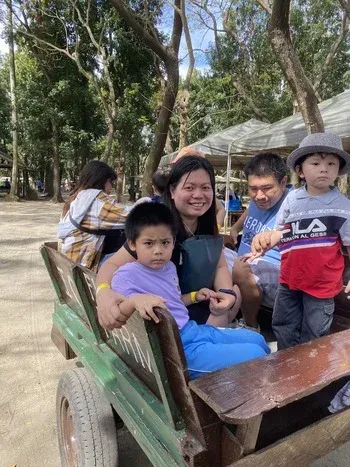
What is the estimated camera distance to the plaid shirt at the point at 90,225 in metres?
3.13

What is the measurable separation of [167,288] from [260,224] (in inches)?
57.7

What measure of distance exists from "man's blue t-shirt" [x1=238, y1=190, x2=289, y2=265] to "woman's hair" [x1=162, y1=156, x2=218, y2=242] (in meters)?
0.69

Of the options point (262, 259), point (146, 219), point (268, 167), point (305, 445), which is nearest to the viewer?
point (305, 445)

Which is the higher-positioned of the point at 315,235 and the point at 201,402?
the point at 315,235

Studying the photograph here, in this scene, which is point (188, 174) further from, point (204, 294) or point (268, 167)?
point (268, 167)

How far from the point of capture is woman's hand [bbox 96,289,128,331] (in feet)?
4.95

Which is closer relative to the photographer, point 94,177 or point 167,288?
point 167,288

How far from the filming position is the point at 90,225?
3135 mm

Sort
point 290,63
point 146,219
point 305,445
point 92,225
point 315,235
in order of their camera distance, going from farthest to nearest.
→ point 290,63
point 92,225
point 315,235
point 146,219
point 305,445

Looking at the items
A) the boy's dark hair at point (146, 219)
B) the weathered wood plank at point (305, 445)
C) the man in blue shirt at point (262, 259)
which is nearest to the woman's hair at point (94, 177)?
the man in blue shirt at point (262, 259)

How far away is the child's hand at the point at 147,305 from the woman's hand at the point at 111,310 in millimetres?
166

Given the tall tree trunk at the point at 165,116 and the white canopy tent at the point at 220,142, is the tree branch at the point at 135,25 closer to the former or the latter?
the tall tree trunk at the point at 165,116

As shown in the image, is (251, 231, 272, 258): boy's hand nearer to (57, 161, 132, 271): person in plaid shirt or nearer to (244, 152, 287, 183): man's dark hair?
(244, 152, 287, 183): man's dark hair

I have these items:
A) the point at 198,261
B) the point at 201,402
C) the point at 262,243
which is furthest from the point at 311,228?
the point at 201,402
